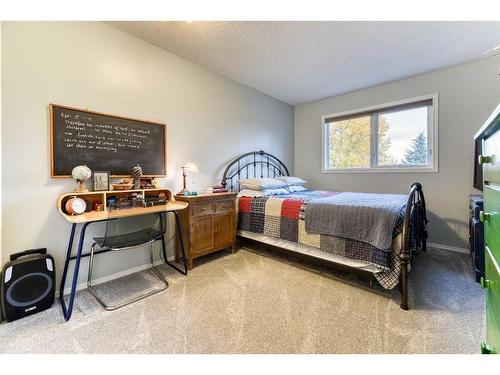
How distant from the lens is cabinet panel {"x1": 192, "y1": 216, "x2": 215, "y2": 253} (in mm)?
2391

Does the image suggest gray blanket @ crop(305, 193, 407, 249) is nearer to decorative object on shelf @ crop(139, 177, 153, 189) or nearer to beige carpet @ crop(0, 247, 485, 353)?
beige carpet @ crop(0, 247, 485, 353)

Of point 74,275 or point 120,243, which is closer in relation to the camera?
point 74,275

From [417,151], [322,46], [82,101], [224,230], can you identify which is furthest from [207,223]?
[417,151]

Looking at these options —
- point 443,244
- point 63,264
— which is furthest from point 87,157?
point 443,244

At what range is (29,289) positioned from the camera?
5.15 ft

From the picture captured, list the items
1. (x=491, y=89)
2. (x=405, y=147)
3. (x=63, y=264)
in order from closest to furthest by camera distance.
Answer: (x=63, y=264)
(x=491, y=89)
(x=405, y=147)

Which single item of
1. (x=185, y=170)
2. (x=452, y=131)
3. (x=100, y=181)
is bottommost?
(x=100, y=181)

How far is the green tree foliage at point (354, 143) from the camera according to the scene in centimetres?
351

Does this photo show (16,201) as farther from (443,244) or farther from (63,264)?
(443,244)

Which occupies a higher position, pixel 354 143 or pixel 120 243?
pixel 354 143

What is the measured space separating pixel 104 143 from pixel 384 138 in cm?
388

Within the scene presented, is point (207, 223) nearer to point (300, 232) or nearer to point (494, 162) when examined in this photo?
point (300, 232)

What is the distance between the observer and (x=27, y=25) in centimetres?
170

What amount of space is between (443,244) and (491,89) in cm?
203
